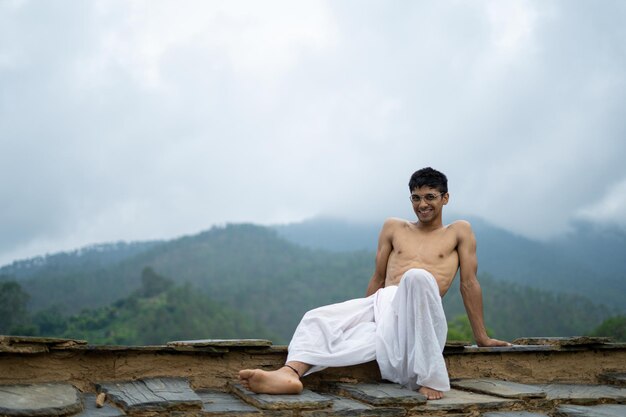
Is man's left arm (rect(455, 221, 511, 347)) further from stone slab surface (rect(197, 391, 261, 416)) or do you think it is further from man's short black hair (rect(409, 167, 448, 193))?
stone slab surface (rect(197, 391, 261, 416))

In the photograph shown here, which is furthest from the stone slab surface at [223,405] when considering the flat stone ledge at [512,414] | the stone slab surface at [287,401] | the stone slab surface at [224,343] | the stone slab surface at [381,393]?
the flat stone ledge at [512,414]

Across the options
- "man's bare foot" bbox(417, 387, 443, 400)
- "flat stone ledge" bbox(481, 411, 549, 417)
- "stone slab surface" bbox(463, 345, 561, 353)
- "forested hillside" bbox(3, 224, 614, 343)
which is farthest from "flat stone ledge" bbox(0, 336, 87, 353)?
"forested hillside" bbox(3, 224, 614, 343)

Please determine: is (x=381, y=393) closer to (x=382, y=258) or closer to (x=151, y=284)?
(x=382, y=258)

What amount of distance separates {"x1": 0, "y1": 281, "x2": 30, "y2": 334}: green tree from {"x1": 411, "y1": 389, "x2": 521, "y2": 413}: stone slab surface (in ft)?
106

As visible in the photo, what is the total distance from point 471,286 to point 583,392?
0.82 m

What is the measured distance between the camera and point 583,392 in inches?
122

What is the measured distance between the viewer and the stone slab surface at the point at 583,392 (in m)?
2.88

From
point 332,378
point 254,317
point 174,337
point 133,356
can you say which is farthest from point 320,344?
point 254,317

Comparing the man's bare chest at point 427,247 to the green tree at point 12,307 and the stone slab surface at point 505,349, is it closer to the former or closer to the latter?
the stone slab surface at point 505,349

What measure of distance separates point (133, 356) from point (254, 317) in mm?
51960

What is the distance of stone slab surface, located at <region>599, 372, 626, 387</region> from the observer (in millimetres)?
3429

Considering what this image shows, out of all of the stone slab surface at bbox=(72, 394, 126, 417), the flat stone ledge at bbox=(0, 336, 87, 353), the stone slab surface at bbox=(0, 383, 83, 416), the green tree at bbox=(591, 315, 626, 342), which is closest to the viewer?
the stone slab surface at bbox=(0, 383, 83, 416)

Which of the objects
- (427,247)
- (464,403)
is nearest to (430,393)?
(464,403)

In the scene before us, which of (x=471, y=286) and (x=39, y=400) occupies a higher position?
(x=471, y=286)
